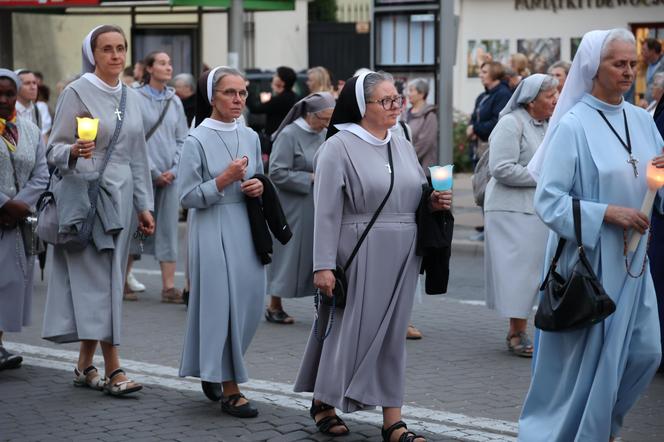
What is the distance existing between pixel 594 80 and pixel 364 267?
1.48 metres

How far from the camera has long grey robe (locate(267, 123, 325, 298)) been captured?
10.2 meters

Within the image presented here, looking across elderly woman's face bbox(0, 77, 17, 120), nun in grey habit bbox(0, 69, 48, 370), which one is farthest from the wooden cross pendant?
elderly woman's face bbox(0, 77, 17, 120)

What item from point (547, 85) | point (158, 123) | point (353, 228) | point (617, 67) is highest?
point (617, 67)

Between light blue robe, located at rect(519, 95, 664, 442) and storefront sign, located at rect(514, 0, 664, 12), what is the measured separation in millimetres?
19365

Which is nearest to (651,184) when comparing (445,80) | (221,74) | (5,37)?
(221,74)

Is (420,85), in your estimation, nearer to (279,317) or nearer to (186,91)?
(186,91)

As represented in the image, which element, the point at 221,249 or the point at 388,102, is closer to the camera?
the point at 388,102

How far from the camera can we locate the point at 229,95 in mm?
7309

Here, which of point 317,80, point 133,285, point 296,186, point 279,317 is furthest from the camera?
point 317,80

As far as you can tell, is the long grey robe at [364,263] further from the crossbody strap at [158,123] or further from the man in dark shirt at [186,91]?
the man in dark shirt at [186,91]

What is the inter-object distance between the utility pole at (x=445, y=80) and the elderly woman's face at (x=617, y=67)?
9827mm

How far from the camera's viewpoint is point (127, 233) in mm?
7930

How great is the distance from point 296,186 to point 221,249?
9.78 feet

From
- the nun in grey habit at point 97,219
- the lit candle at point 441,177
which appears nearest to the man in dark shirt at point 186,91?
the nun in grey habit at point 97,219
